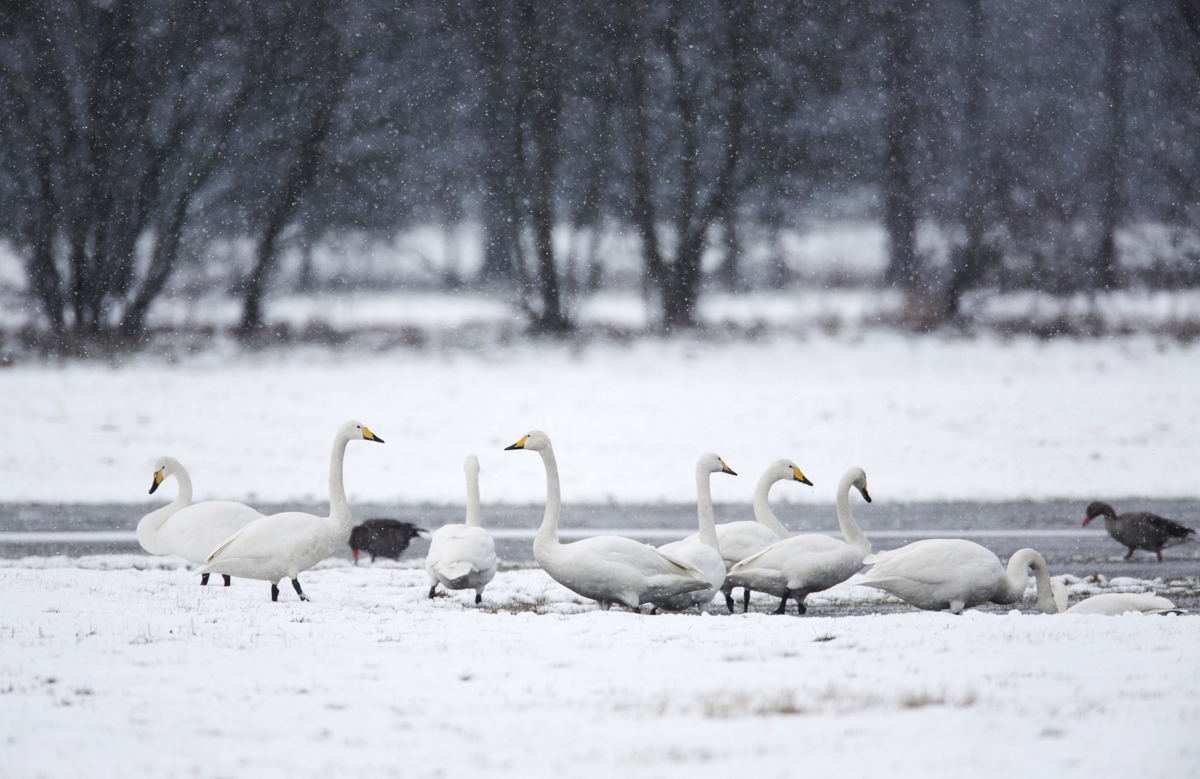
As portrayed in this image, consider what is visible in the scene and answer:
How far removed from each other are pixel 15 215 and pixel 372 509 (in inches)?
604

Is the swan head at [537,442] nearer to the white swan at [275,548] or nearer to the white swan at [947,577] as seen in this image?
the white swan at [275,548]

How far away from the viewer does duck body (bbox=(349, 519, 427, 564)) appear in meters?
10.9

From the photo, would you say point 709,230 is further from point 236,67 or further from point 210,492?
point 210,492

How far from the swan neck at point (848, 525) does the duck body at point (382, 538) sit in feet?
13.9

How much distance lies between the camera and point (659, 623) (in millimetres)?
7016

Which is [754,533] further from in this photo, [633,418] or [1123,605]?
[633,418]

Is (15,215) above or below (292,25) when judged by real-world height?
below

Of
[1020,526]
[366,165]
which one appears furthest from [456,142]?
[1020,526]

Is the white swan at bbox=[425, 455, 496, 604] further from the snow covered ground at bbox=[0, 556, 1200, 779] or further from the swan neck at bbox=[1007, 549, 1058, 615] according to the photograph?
the swan neck at bbox=[1007, 549, 1058, 615]

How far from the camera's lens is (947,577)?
7.86 metres

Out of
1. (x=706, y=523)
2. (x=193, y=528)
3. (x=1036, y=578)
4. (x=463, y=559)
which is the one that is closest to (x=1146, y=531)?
(x=1036, y=578)

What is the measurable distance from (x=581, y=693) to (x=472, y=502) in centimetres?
428

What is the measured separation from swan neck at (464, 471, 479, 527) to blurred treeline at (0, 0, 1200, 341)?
52.3 feet

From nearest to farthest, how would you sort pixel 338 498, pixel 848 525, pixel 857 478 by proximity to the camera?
pixel 338 498, pixel 848 525, pixel 857 478
